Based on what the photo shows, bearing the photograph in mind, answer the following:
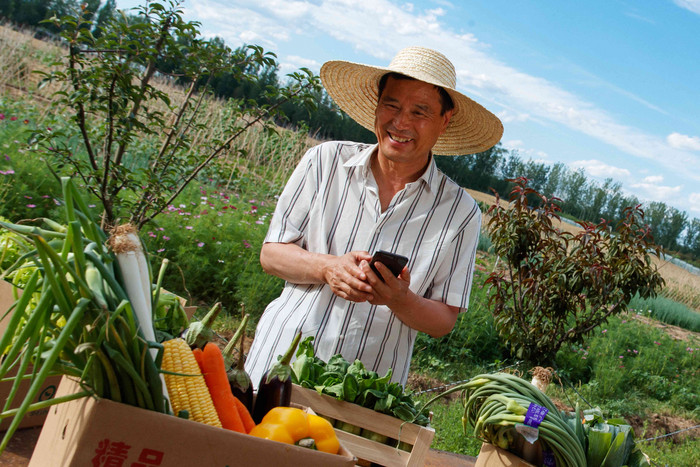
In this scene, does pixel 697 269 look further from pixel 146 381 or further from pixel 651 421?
pixel 146 381

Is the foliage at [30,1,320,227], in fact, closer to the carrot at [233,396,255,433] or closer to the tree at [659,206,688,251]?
the carrot at [233,396,255,433]

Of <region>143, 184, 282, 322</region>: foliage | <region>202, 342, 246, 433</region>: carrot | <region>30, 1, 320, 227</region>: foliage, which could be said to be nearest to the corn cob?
<region>202, 342, 246, 433</region>: carrot

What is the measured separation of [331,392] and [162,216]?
4.69 meters

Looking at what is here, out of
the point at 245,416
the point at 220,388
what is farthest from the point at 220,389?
the point at 245,416

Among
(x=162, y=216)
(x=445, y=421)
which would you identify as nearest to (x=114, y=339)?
(x=445, y=421)

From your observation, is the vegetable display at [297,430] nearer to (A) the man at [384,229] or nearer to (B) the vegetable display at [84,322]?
(B) the vegetable display at [84,322]

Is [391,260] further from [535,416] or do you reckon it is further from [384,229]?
[535,416]

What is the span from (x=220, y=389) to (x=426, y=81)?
166 cm

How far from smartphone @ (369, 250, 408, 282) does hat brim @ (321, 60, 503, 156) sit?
88 cm

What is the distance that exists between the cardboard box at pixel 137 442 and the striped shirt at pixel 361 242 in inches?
52.7

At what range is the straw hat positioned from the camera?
8.21ft

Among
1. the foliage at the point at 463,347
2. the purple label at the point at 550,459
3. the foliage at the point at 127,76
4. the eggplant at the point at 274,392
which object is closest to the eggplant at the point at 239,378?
the eggplant at the point at 274,392

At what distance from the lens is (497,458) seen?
4.93 ft

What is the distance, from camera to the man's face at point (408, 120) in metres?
2.54
